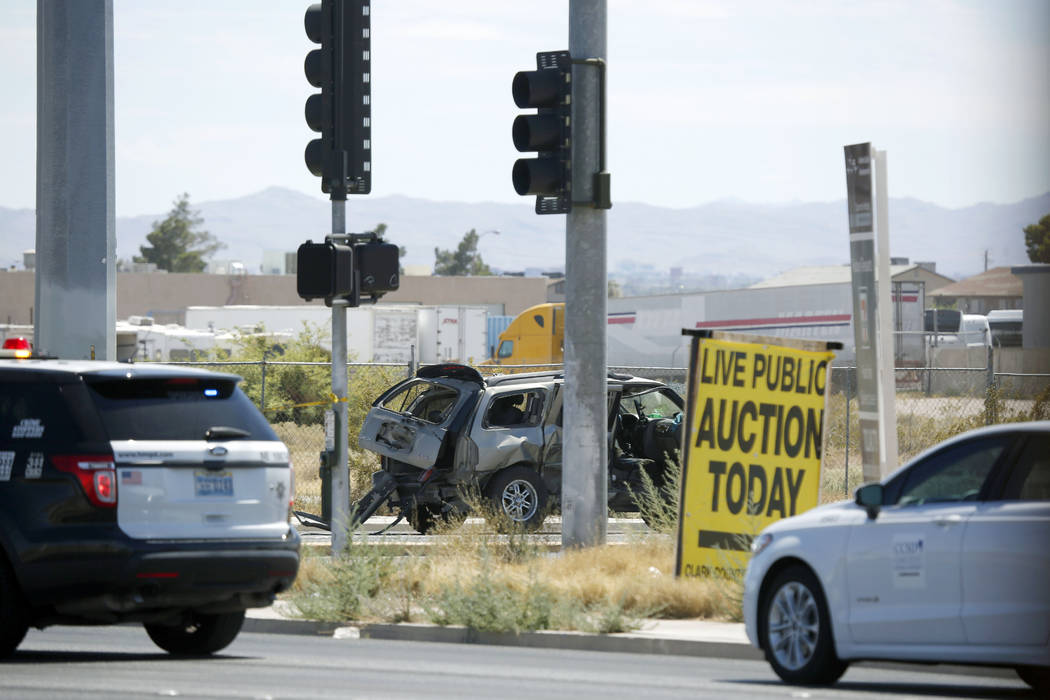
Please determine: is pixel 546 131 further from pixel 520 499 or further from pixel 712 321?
pixel 712 321

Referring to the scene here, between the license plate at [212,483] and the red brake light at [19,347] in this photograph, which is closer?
the license plate at [212,483]

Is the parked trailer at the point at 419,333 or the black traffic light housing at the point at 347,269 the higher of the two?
the parked trailer at the point at 419,333

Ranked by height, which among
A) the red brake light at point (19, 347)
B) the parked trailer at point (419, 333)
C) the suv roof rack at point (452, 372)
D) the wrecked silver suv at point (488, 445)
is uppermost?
the parked trailer at point (419, 333)

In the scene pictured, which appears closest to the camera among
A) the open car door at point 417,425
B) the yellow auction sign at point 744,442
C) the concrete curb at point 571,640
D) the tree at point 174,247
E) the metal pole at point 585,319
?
the concrete curb at point 571,640

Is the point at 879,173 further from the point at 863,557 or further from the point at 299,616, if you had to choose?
the point at 299,616

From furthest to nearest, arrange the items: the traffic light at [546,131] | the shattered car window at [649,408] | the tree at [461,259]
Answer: the tree at [461,259]
the shattered car window at [649,408]
the traffic light at [546,131]

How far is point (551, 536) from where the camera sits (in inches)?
740

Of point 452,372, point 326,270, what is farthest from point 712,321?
point 326,270

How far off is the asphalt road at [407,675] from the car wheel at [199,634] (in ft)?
0.37

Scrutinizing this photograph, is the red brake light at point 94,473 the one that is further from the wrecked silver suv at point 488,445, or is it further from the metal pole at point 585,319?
the wrecked silver suv at point 488,445

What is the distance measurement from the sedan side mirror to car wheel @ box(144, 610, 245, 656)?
4321 mm

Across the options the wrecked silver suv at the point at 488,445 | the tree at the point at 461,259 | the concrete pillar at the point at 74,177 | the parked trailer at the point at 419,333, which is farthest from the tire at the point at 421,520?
the tree at the point at 461,259

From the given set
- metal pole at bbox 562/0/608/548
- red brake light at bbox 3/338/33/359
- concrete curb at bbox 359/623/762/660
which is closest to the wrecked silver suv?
metal pole at bbox 562/0/608/548

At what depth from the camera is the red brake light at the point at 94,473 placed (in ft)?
30.7
